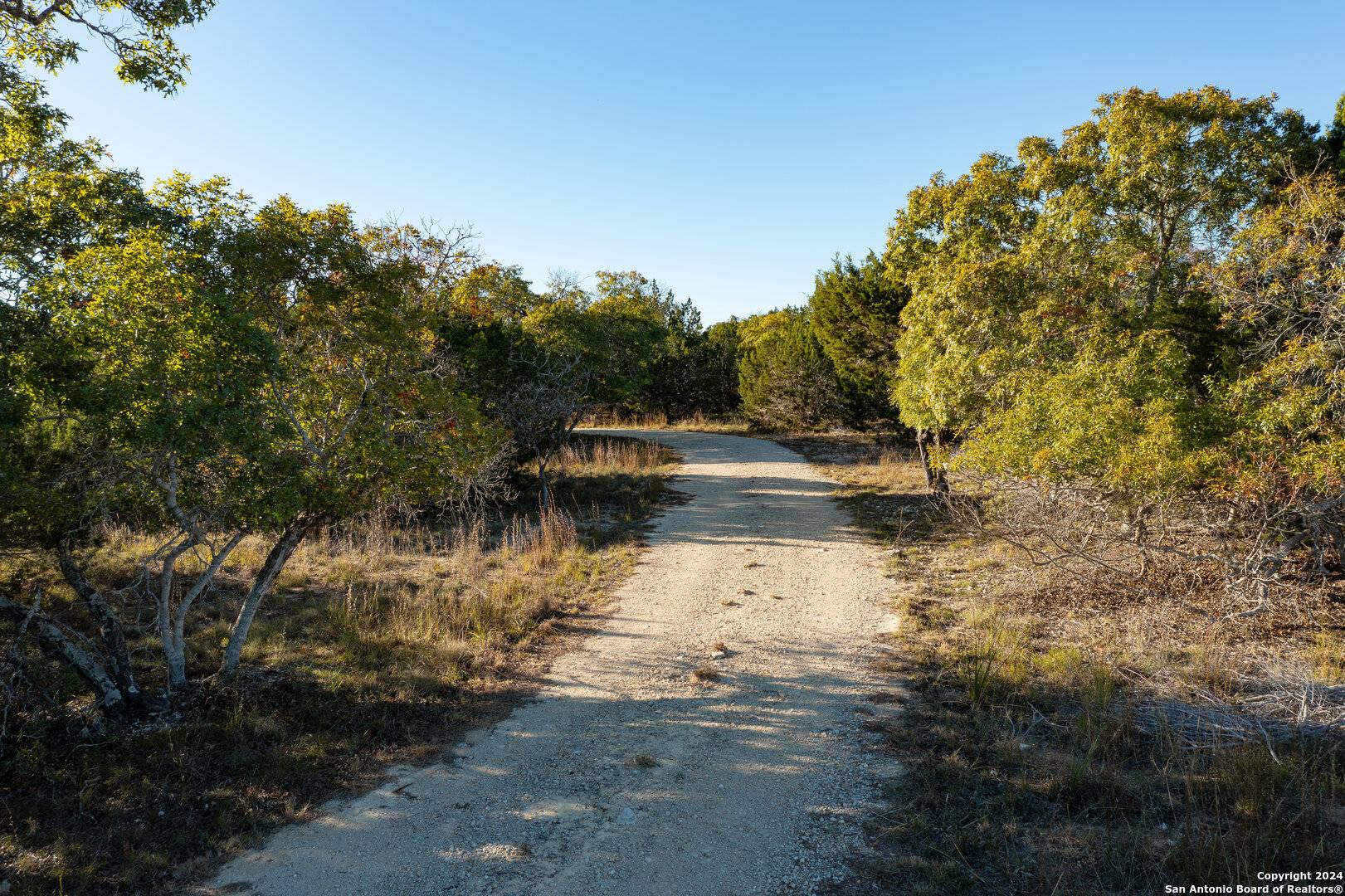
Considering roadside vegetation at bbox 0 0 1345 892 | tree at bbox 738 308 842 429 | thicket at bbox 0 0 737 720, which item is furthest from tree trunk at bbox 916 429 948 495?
thicket at bbox 0 0 737 720

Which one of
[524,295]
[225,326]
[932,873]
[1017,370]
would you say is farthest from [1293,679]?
[524,295]

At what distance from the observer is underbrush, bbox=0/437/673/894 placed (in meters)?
4.20

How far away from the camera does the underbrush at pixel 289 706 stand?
420 centimetres

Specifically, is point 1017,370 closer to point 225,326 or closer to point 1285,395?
point 1285,395

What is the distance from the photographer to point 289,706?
583cm

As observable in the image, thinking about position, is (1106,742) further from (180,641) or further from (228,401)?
(180,641)

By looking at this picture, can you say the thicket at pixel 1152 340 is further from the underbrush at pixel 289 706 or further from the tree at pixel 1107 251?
the underbrush at pixel 289 706

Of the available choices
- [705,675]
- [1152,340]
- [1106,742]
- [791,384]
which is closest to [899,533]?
[1152,340]

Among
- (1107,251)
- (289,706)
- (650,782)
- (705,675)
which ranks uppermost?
(1107,251)

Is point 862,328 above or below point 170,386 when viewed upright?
above

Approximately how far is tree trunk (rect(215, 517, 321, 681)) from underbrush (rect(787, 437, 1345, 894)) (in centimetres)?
517

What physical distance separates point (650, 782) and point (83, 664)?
4.59 m

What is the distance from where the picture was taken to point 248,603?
6.11 m

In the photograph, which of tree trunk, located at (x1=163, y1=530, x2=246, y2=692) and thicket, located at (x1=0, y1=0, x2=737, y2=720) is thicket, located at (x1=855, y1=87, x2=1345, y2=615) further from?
tree trunk, located at (x1=163, y1=530, x2=246, y2=692)
